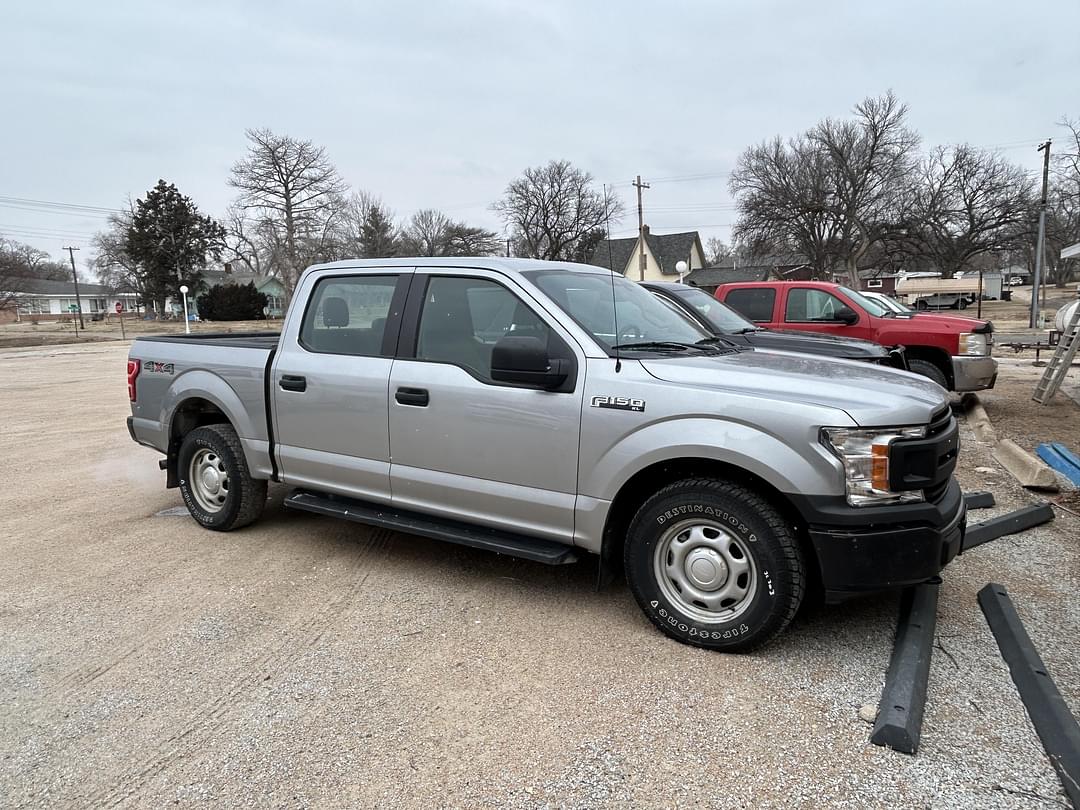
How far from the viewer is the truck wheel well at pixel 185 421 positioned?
529cm

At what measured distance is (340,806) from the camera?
2.38 metres

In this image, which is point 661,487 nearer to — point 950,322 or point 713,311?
point 713,311

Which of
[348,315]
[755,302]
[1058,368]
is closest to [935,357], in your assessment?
[1058,368]

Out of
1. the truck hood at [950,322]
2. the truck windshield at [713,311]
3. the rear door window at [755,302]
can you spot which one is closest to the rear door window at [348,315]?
the truck windshield at [713,311]

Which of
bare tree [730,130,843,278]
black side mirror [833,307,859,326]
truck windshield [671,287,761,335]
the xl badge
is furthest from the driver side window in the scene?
bare tree [730,130,843,278]

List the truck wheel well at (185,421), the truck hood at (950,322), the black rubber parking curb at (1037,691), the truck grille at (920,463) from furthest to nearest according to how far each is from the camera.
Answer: the truck hood at (950,322) < the truck wheel well at (185,421) < the truck grille at (920,463) < the black rubber parking curb at (1037,691)

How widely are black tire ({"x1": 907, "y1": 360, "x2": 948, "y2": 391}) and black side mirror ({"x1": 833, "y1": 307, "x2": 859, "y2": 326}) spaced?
0.88m

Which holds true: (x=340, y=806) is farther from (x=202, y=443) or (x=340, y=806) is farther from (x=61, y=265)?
(x=61, y=265)

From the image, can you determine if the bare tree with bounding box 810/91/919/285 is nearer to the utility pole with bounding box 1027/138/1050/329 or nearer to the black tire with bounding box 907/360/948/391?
the utility pole with bounding box 1027/138/1050/329

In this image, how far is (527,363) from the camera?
3.40 metres

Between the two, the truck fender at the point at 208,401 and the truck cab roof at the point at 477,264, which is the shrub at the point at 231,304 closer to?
the truck fender at the point at 208,401

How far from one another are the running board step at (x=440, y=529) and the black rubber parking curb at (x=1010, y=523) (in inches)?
108

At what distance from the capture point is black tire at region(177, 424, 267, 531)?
4973mm

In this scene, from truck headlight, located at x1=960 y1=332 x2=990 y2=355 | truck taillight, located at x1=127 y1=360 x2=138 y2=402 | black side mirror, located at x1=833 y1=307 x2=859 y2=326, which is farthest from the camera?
black side mirror, located at x1=833 y1=307 x2=859 y2=326
